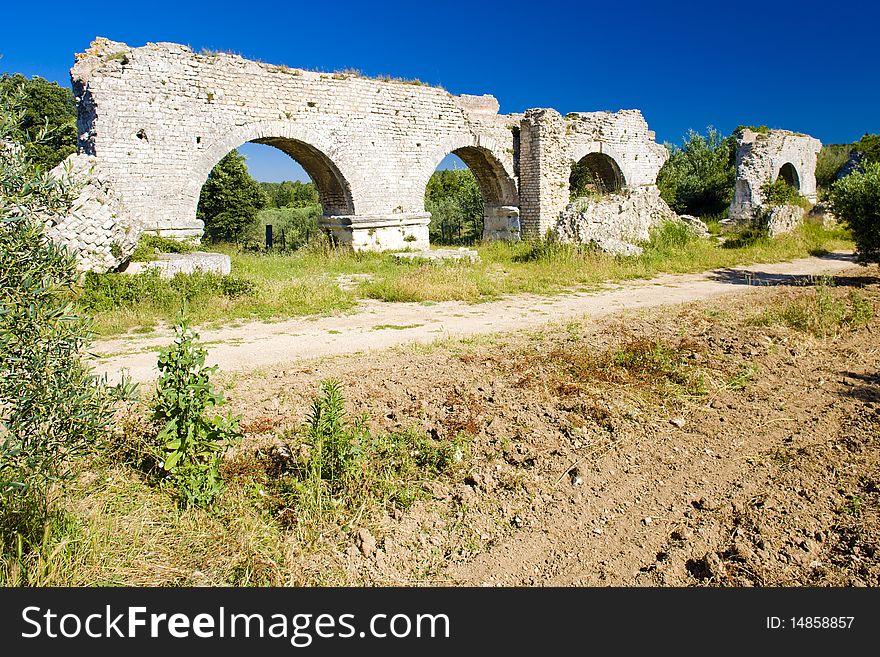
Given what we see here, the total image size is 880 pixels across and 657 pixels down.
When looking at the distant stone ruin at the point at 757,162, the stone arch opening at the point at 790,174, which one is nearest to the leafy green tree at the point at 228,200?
the distant stone ruin at the point at 757,162

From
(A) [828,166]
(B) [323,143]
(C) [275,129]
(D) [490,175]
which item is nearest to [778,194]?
(D) [490,175]

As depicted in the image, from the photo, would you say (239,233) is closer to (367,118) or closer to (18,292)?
(367,118)

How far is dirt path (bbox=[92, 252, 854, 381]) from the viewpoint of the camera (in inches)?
241

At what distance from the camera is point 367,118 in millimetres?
15086

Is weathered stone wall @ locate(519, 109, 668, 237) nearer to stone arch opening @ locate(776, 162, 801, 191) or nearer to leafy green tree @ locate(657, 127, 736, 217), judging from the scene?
leafy green tree @ locate(657, 127, 736, 217)

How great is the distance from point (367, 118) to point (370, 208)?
2185mm

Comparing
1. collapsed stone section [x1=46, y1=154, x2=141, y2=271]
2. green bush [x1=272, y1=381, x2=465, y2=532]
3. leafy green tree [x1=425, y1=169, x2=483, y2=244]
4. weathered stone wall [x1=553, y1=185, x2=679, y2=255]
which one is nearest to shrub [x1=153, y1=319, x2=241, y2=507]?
green bush [x1=272, y1=381, x2=465, y2=532]

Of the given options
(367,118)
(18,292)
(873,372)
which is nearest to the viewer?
(18,292)

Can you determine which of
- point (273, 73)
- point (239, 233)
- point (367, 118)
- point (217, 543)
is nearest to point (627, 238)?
point (367, 118)

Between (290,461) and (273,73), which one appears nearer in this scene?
(290,461)

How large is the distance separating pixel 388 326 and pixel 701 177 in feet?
74.9

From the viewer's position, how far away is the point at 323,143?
14398 millimetres

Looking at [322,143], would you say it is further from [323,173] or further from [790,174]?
[790,174]

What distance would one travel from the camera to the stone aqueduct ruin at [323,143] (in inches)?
456
